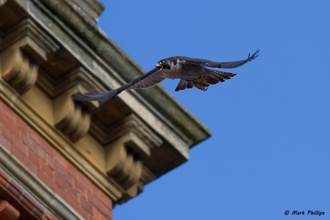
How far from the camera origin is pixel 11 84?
16.6 metres

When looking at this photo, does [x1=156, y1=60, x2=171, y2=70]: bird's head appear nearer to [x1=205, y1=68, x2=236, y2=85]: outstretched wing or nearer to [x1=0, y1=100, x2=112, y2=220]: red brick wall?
[x1=205, y1=68, x2=236, y2=85]: outstretched wing

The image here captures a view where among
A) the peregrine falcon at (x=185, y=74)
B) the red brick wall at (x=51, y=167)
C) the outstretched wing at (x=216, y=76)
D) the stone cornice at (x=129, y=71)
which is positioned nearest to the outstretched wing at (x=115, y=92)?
the peregrine falcon at (x=185, y=74)

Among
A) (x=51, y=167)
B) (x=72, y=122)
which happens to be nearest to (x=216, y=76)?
(x=51, y=167)

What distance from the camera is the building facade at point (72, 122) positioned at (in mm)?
16141

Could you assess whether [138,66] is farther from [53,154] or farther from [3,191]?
[3,191]

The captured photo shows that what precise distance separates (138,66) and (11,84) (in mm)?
1538

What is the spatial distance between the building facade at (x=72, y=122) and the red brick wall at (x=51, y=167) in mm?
14

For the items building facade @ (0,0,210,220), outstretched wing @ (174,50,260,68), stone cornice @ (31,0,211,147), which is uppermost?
stone cornice @ (31,0,211,147)

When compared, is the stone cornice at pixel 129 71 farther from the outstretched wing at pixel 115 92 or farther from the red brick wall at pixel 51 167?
the outstretched wing at pixel 115 92

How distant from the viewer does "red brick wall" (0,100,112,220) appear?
1614 cm

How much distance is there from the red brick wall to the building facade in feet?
0.05

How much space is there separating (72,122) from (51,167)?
0.75 m

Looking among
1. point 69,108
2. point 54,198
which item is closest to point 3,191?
point 54,198

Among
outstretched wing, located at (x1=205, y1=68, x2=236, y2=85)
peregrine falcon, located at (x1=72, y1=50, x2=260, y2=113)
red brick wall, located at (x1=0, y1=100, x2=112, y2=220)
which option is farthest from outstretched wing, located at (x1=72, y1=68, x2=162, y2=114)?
red brick wall, located at (x1=0, y1=100, x2=112, y2=220)
